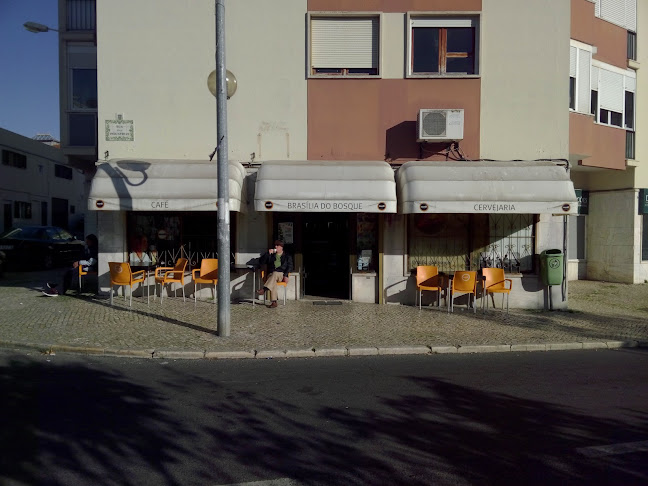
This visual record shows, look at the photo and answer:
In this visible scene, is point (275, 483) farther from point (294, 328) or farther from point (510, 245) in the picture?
point (510, 245)

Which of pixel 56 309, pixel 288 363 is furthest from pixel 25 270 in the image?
pixel 288 363

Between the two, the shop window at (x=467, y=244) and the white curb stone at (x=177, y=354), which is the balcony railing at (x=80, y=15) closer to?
the shop window at (x=467, y=244)

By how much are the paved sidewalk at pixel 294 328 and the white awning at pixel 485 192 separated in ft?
7.61

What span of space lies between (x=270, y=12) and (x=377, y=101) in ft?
→ 10.7

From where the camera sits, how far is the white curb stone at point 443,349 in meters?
8.18

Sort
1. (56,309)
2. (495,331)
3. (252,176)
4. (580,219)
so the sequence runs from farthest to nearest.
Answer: (580,219) < (252,176) < (56,309) < (495,331)

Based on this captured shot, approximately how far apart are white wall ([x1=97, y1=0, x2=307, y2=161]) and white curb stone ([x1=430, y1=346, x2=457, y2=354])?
5857 mm

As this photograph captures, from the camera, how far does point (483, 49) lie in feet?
39.1

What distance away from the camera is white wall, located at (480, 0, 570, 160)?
1186 centimetres

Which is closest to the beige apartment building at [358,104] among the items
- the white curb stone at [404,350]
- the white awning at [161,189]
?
the white awning at [161,189]

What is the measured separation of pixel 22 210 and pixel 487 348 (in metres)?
30.7

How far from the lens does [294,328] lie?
30.7ft

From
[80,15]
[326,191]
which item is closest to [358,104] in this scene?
[326,191]

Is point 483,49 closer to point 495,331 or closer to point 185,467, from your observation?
point 495,331
